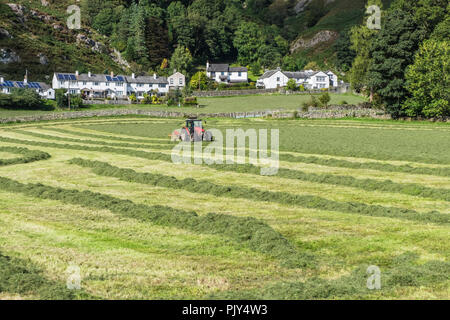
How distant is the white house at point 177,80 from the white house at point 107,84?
5.79 meters

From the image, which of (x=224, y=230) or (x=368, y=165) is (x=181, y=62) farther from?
(x=224, y=230)

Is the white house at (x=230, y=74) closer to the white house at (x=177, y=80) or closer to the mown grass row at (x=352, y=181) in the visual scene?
the white house at (x=177, y=80)

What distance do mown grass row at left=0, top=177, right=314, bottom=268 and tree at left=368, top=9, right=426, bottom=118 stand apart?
199 ft

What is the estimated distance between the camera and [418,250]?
1340cm

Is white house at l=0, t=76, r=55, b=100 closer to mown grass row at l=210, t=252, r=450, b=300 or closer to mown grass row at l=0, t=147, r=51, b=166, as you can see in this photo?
mown grass row at l=0, t=147, r=51, b=166

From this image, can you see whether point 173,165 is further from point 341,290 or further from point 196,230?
point 341,290

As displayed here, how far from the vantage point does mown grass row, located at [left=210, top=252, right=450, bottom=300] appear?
10234mm

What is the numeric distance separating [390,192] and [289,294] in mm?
13401

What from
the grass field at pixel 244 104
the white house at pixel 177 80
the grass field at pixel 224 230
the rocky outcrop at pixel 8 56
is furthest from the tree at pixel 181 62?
the grass field at pixel 224 230

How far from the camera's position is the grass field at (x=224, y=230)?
1083 centimetres

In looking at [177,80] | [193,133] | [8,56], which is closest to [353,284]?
[193,133]

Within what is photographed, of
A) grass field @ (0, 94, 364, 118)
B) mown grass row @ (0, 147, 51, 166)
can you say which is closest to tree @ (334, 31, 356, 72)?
grass field @ (0, 94, 364, 118)

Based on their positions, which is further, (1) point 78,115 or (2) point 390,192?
(1) point 78,115
